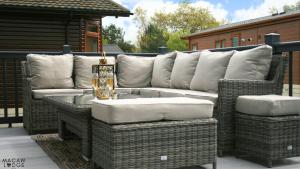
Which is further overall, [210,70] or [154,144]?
[210,70]

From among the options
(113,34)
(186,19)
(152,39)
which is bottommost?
(152,39)

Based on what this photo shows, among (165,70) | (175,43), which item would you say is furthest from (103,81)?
(175,43)

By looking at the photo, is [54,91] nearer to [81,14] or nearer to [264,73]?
[264,73]

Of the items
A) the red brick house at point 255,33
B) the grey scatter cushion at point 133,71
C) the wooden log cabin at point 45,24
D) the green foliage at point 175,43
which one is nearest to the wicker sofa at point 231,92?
the grey scatter cushion at point 133,71

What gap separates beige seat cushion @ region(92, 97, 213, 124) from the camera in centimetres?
Answer: 231

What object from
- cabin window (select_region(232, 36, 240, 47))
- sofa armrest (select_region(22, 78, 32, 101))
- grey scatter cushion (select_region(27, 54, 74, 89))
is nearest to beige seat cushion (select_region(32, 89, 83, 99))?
sofa armrest (select_region(22, 78, 32, 101))

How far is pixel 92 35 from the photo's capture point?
10.2 m

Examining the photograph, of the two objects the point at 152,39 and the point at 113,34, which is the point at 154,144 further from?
the point at 113,34

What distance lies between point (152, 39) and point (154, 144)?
3362cm

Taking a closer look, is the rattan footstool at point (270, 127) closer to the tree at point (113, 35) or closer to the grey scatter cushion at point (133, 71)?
the grey scatter cushion at point (133, 71)

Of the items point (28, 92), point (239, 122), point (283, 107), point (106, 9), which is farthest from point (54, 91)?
point (106, 9)

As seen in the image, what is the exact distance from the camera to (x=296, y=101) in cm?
283

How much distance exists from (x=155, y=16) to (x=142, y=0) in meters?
3.30

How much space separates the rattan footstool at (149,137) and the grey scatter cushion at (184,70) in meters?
1.69
